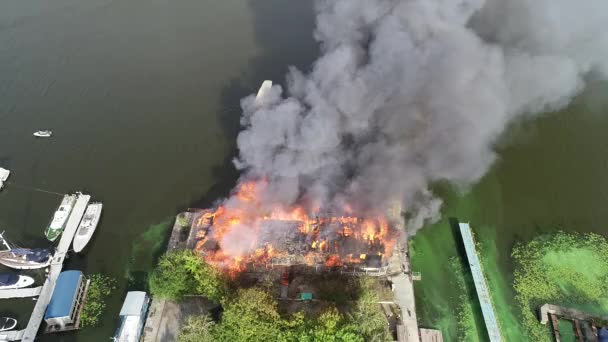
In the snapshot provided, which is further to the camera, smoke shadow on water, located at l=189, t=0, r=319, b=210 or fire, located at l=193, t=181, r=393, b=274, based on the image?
smoke shadow on water, located at l=189, t=0, r=319, b=210

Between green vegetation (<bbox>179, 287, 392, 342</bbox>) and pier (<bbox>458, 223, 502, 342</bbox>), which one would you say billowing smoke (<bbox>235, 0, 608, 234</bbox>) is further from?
green vegetation (<bbox>179, 287, 392, 342</bbox>)

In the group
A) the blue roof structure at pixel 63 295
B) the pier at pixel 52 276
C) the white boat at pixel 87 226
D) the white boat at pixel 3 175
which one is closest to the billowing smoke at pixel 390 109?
the white boat at pixel 87 226

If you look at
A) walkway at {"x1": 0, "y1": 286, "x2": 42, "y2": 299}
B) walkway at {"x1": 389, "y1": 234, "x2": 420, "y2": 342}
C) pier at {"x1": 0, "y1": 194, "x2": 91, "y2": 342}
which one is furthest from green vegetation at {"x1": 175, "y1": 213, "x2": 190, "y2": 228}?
walkway at {"x1": 389, "y1": 234, "x2": 420, "y2": 342}

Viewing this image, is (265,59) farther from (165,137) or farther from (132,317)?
(132,317)

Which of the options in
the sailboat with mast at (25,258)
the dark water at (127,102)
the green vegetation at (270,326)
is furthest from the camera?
the dark water at (127,102)

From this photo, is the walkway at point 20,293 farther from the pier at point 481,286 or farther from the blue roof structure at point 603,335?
the blue roof structure at point 603,335

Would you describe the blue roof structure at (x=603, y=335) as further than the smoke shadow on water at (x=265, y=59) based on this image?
No
